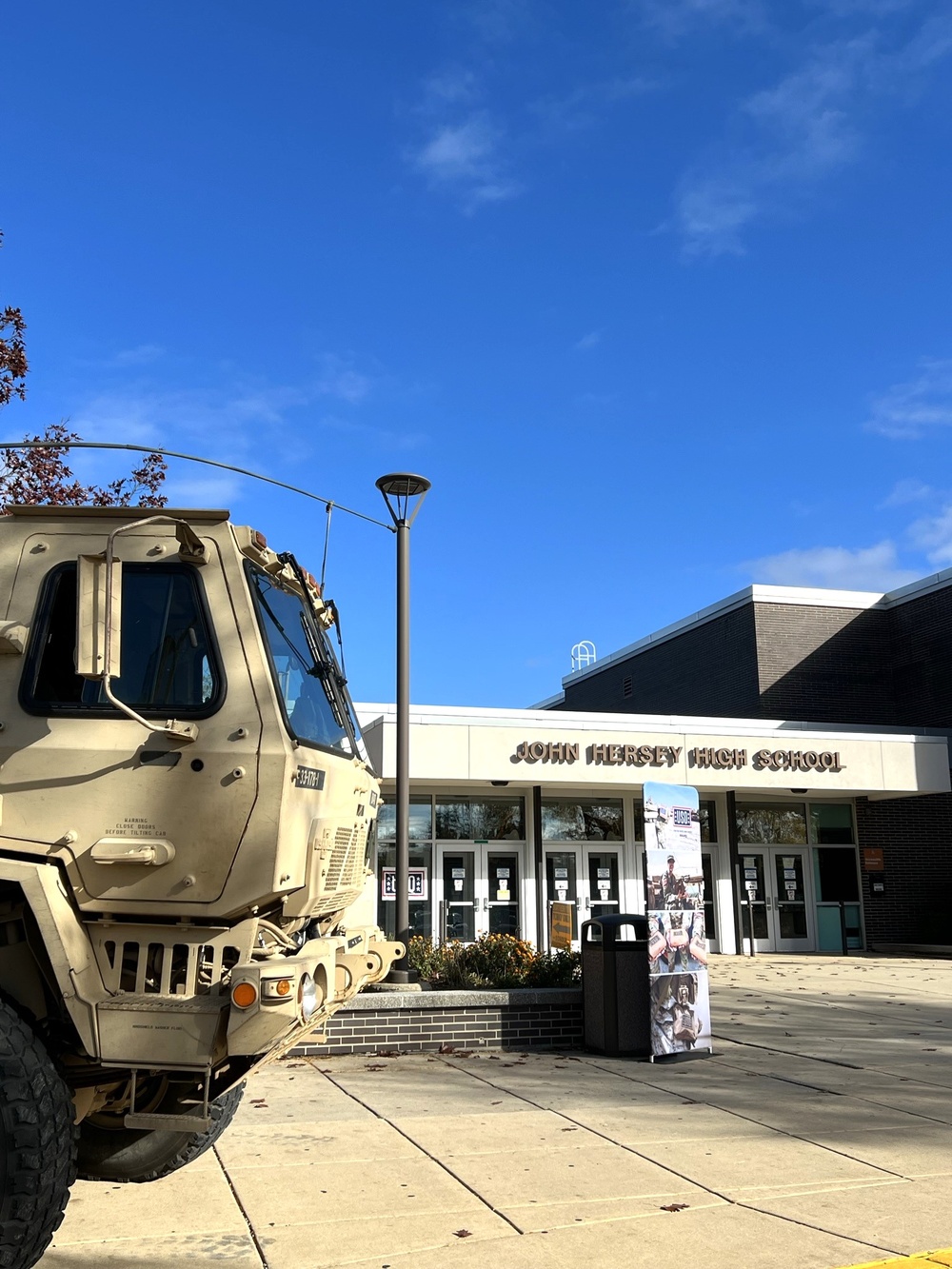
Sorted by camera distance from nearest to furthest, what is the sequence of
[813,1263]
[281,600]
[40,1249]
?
[40,1249]
[813,1263]
[281,600]

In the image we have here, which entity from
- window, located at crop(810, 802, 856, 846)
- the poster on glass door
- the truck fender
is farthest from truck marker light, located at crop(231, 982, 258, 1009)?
window, located at crop(810, 802, 856, 846)

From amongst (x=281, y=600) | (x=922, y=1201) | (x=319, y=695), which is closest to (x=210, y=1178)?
(x=319, y=695)

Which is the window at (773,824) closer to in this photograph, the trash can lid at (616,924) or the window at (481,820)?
the window at (481,820)

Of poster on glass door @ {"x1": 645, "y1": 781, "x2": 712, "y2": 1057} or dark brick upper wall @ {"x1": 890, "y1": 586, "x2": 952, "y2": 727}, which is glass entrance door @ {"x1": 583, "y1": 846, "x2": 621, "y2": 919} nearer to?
dark brick upper wall @ {"x1": 890, "y1": 586, "x2": 952, "y2": 727}

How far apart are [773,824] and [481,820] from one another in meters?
6.78

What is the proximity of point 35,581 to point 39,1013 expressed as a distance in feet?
5.85

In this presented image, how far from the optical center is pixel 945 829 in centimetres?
2580

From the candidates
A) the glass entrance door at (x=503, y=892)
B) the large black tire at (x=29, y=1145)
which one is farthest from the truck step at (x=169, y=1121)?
the glass entrance door at (x=503, y=892)

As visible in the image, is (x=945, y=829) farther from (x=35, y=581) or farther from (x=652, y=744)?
(x=35, y=581)

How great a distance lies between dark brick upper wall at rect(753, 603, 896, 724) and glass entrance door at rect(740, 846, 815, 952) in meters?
4.77

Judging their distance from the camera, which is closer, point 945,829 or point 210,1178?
point 210,1178

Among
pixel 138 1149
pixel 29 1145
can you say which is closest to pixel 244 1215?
pixel 138 1149

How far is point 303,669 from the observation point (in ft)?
17.6

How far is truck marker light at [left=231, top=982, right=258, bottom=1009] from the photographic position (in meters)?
4.23
